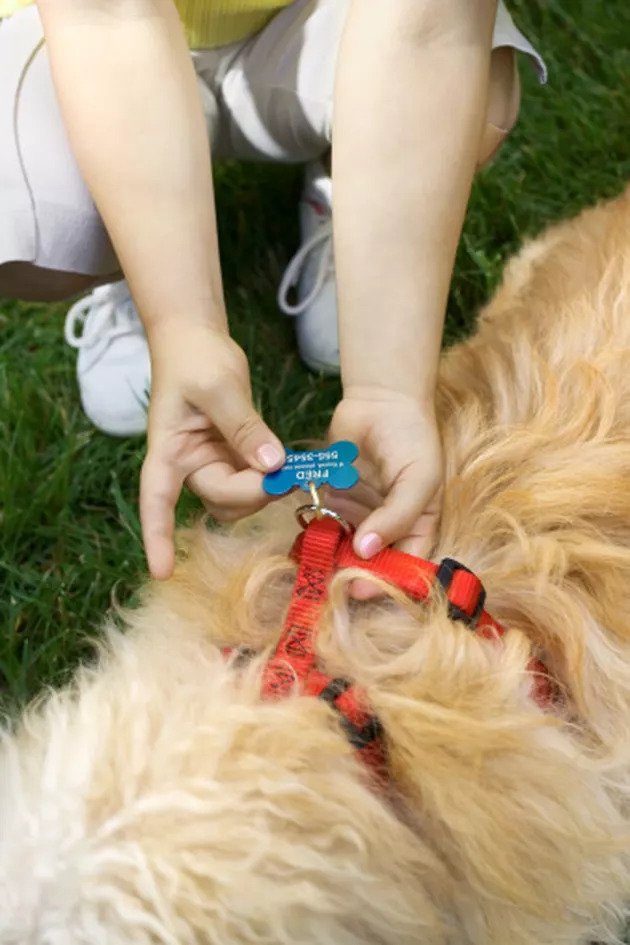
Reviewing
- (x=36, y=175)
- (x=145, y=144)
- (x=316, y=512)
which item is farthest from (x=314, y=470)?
(x=36, y=175)

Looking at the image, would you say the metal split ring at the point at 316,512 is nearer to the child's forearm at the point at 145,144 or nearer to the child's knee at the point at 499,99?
the child's forearm at the point at 145,144

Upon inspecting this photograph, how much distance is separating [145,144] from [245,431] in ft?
1.15

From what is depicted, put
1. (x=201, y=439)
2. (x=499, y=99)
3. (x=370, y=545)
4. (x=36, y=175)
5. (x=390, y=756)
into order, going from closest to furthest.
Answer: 1. (x=390, y=756)
2. (x=370, y=545)
3. (x=201, y=439)
4. (x=36, y=175)
5. (x=499, y=99)

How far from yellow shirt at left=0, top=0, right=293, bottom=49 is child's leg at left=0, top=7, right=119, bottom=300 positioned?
0.17 metres

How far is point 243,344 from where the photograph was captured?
1867 mm

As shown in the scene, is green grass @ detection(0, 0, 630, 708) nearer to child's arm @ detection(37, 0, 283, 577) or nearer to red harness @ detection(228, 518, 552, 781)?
child's arm @ detection(37, 0, 283, 577)

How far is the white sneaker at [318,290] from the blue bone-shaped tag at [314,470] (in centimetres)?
82

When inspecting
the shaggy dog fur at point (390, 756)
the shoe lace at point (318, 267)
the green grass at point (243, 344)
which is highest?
the shaggy dog fur at point (390, 756)

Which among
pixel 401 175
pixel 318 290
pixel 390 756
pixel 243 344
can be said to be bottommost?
pixel 243 344

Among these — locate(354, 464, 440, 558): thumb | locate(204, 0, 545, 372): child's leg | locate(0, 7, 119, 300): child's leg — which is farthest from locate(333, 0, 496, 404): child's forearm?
locate(0, 7, 119, 300): child's leg

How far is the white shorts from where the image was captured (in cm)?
146

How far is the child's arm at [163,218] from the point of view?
1011mm

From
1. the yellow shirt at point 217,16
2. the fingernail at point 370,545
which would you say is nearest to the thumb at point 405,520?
the fingernail at point 370,545

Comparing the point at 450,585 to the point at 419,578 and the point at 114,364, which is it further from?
the point at 114,364
